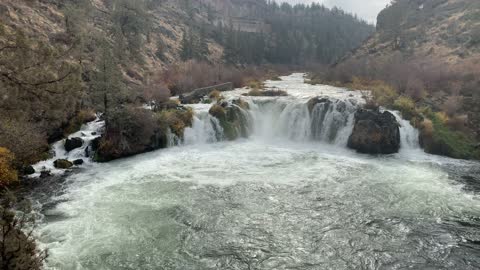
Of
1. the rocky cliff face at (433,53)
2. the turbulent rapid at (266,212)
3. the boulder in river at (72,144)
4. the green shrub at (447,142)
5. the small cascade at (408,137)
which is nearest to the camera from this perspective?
the turbulent rapid at (266,212)

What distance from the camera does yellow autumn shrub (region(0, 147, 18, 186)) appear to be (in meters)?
19.6

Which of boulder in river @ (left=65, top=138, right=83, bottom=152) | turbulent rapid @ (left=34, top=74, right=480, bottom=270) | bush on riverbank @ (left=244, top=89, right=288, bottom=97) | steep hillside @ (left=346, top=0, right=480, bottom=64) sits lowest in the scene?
turbulent rapid @ (left=34, top=74, right=480, bottom=270)

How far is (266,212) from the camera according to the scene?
17078mm

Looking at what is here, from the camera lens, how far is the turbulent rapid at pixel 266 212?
13.3 m

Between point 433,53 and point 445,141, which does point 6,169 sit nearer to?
point 445,141

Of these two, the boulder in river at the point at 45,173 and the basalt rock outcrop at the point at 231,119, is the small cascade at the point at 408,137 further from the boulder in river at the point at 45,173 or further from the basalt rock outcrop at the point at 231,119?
the boulder in river at the point at 45,173

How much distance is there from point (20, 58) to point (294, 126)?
25915mm

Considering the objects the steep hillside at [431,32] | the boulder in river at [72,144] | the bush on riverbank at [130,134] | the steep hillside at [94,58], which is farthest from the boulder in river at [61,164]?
the steep hillside at [431,32]

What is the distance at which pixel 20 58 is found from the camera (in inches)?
414

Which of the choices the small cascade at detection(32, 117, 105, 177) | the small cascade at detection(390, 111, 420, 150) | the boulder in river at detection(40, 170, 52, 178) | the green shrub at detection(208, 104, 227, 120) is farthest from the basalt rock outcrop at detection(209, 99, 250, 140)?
the boulder in river at detection(40, 170, 52, 178)

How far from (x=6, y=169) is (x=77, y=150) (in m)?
6.51

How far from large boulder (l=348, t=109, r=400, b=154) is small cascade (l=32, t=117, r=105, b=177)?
68.0 ft

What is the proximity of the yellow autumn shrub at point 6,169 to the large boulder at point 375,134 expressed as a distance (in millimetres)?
24237

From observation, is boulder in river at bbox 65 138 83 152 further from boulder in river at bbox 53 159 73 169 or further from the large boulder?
the large boulder
